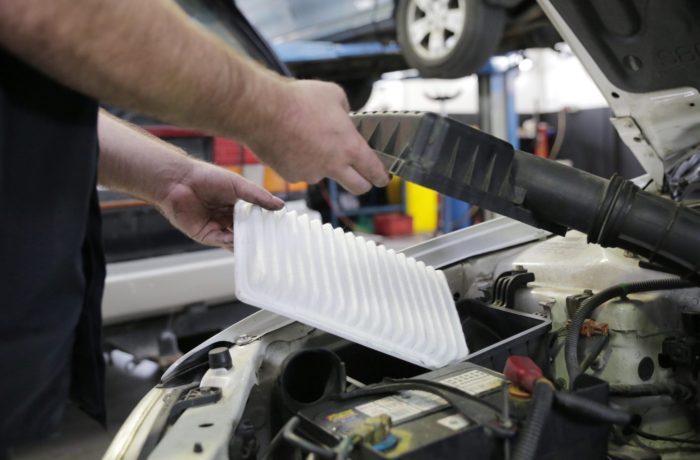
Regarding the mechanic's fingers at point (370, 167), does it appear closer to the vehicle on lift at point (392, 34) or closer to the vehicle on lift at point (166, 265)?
the vehicle on lift at point (166, 265)

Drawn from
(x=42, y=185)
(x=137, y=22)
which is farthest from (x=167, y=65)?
(x=42, y=185)

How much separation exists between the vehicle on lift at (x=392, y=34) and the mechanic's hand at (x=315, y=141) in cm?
317

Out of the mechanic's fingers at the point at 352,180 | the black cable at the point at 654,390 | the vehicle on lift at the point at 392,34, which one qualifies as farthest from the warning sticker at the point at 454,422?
the vehicle on lift at the point at 392,34

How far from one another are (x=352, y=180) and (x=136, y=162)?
0.58 metres

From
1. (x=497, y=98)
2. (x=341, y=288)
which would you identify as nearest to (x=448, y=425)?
(x=341, y=288)

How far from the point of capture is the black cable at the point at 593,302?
1132 mm

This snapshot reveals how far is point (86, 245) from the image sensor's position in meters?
1.03

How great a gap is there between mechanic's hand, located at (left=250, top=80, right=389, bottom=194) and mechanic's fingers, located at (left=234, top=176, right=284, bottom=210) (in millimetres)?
280

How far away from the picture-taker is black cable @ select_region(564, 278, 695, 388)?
1.13 m

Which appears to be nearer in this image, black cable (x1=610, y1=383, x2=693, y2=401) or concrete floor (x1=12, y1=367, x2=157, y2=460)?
black cable (x1=610, y1=383, x2=693, y2=401)

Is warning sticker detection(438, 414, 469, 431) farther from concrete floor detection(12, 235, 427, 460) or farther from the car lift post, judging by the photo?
the car lift post

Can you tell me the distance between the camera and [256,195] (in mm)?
1345

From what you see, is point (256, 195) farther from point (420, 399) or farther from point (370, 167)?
point (420, 399)

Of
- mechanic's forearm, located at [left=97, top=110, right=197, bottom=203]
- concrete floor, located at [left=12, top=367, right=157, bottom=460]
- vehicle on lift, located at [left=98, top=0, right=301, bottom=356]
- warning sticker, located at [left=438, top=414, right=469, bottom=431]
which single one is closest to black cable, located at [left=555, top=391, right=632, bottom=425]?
warning sticker, located at [left=438, top=414, right=469, bottom=431]
